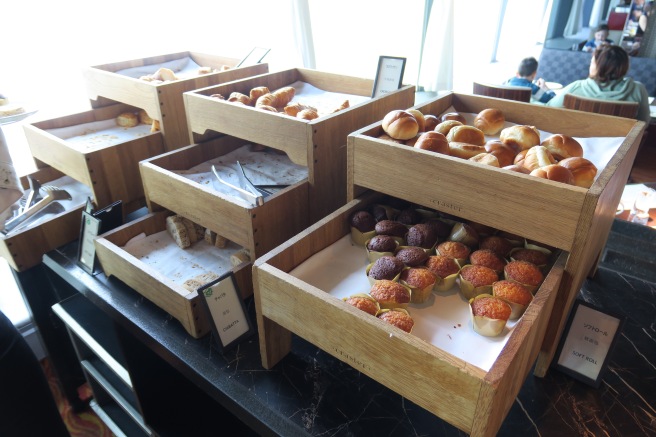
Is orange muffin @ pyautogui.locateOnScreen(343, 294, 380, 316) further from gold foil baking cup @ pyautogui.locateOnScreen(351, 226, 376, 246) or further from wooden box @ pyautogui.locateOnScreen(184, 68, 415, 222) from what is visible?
wooden box @ pyautogui.locateOnScreen(184, 68, 415, 222)

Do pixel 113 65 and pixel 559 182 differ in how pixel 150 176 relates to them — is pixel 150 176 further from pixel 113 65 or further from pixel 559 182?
pixel 559 182

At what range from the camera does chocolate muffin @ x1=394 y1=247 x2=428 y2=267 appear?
0.85 metres

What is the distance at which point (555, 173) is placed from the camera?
2.40 ft

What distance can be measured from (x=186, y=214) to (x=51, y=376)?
1.33 m

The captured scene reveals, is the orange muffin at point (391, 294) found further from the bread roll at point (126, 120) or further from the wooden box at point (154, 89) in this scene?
the bread roll at point (126, 120)

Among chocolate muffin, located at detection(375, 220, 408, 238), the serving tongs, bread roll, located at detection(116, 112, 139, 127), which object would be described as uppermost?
bread roll, located at detection(116, 112, 139, 127)

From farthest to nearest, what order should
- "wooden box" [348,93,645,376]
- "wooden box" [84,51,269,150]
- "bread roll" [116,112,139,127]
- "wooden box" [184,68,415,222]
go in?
1. "bread roll" [116,112,139,127]
2. "wooden box" [84,51,269,150]
3. "wooden box" [184,68,415,222]
4. "wooden box" [348,93,645,376]

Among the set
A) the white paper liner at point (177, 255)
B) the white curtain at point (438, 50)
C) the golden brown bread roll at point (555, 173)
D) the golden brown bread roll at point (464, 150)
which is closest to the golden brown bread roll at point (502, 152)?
the golden brown bread roll at point (464, 150)

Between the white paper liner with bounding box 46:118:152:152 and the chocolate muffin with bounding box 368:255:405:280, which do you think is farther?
the white paper liner with bounding box 46:118:152:152

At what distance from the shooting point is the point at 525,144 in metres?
0.94

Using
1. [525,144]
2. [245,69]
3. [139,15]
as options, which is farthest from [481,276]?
[139,15]

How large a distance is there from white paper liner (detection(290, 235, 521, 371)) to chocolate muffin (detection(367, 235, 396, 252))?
4 cm

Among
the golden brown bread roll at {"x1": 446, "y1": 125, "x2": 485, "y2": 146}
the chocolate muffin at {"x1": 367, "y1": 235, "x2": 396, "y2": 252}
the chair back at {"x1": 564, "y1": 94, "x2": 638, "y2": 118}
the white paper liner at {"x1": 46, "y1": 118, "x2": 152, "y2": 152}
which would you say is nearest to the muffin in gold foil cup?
the chocolate muffin at {"x1": 367, "y1": 235, "x2": 396, "y2": 252}

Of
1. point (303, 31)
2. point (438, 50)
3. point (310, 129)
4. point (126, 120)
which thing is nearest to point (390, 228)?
point (310, 129)
